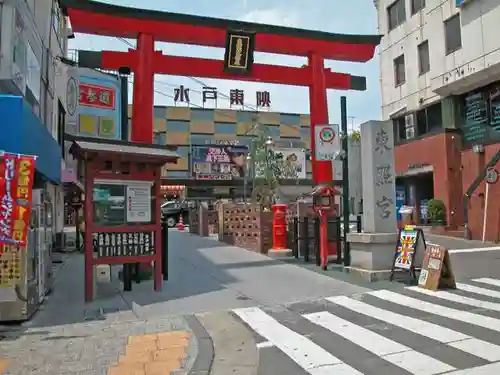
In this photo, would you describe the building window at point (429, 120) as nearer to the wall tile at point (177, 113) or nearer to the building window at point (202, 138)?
the building window at point (202, 138)

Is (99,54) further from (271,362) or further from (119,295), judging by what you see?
(271,362)

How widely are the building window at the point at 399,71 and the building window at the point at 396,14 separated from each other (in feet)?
6.35

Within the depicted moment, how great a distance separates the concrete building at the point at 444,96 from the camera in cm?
1953

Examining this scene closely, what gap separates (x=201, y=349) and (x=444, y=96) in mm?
19917

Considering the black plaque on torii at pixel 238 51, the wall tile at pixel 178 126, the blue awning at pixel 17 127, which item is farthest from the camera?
the wall tile at pixel 178 126

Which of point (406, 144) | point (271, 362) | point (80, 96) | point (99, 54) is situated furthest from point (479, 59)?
point (271, 362)

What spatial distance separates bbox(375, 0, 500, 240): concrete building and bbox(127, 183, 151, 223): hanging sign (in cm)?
1471

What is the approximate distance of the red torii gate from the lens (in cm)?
1171

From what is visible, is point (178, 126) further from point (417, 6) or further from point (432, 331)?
point (432, 331)

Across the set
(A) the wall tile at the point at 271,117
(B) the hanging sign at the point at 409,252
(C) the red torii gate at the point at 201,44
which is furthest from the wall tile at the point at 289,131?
(B) the hanging sign at the point at 409,252

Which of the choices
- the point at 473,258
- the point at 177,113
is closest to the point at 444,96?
the point at 473,258

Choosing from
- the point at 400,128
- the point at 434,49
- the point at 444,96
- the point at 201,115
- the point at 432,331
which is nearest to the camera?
the point at 432,331

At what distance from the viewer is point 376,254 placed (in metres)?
10.3

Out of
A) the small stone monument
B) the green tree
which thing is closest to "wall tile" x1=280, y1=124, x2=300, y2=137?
the green tree
